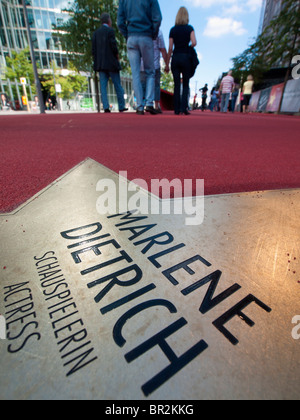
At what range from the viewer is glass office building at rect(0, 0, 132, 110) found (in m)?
24.8

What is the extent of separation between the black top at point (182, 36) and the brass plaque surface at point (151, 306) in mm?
5683

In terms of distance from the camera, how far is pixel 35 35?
29969 mm

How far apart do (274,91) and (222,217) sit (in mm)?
17032

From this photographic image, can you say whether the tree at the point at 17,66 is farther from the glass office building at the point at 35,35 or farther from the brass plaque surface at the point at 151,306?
the brass plaque surface at the point at 151,306

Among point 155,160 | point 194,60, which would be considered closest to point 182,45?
point 194,60

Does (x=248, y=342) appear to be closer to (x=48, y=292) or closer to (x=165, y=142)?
(x=48, y=292)

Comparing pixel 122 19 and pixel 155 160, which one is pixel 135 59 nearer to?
pixel 122 19

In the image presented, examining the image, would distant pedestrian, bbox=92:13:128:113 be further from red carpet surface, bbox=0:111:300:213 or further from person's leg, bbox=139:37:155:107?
red carpet surface, bbox=0:111:300:213

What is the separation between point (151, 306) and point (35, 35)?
135ft

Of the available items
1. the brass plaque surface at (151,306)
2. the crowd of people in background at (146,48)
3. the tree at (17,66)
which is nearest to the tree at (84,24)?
the crowd of people in background at (146,48)

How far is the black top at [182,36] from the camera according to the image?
5.02 metres

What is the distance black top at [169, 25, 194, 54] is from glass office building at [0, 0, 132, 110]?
26.5 meters

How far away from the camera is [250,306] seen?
1.90 feet

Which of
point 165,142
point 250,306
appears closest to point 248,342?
point 250,306
